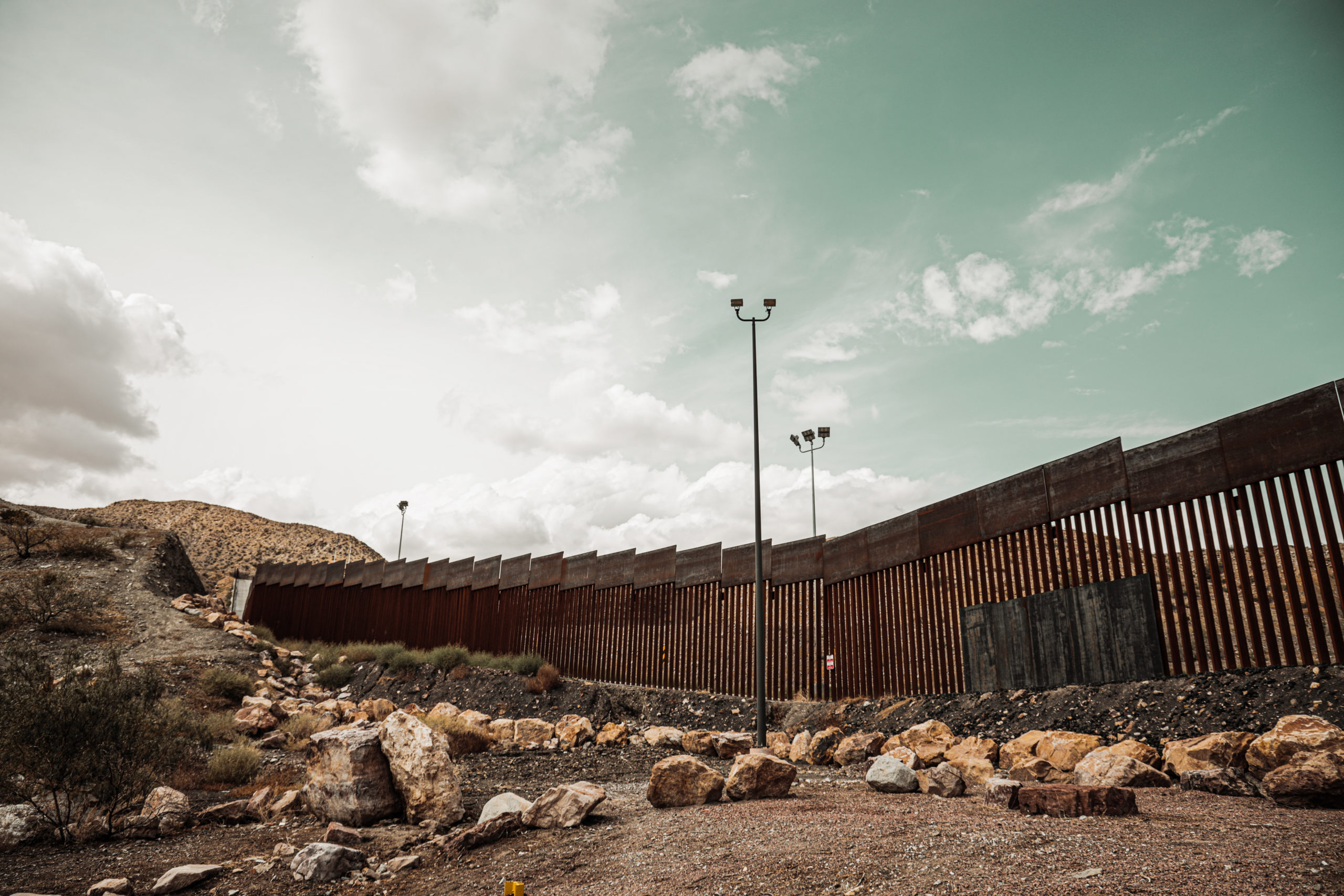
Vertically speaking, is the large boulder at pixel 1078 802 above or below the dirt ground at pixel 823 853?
above

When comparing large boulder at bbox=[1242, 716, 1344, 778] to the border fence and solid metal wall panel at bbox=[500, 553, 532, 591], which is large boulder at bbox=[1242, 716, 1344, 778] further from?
solid metal wall panel at bbox=[500, 553, 532, 591]

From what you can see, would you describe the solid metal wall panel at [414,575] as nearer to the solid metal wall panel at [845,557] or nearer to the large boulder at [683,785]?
the solid metal wall panel at [845,557]

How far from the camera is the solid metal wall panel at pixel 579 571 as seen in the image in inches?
738

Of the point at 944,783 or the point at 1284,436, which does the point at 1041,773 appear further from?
the point at 1284,436

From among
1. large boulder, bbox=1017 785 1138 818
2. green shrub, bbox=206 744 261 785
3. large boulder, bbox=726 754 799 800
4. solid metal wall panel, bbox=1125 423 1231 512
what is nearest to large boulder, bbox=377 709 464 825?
large boulder, bbox=726 754 799 800

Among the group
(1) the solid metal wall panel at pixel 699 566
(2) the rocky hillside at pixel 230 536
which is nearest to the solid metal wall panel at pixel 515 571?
(1) the solid metal wall panel at pixel 699 566

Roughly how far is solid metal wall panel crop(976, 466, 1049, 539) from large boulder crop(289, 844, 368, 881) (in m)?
9.39

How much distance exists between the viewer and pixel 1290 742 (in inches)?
222

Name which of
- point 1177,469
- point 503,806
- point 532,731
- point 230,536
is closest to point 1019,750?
point 1177,469

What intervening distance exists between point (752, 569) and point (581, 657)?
5900 mm

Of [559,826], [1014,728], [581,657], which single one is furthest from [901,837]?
[581,657]

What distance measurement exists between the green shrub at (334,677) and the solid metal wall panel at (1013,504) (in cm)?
1848

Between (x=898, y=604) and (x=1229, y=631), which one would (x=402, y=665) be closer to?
(x=898, y=604)

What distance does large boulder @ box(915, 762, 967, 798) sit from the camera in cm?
639
